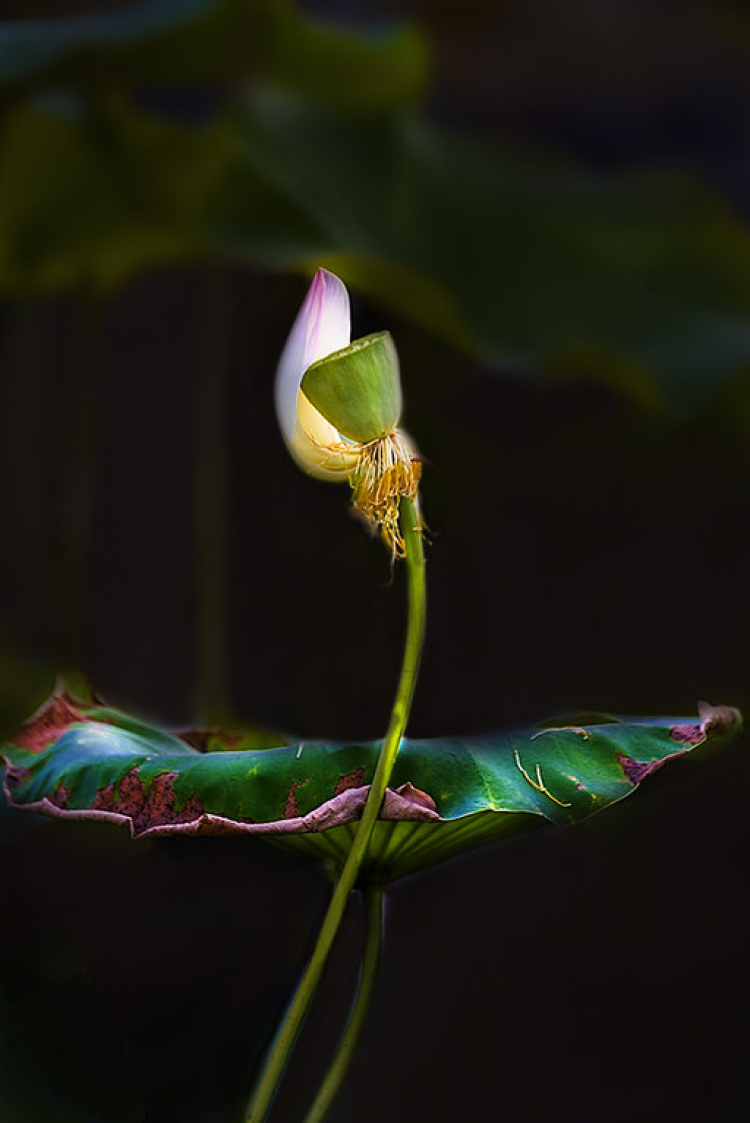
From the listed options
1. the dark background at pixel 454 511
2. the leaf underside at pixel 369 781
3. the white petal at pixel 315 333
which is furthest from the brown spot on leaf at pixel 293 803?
the dark background at pixel 454 511

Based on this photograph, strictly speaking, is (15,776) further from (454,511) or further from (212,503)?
(454,511)

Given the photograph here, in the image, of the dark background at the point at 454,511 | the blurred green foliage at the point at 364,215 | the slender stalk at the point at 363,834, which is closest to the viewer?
the slender stalk at the point at 363,834

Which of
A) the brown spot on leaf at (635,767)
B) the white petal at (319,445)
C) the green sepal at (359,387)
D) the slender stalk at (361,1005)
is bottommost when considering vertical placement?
the slender stalk at (361,1005)

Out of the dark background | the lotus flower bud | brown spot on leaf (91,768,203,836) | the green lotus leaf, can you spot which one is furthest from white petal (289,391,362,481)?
the green lotus leaf

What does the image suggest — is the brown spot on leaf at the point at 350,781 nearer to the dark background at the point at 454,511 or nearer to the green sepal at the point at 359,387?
the green sepal at the point at 359,387

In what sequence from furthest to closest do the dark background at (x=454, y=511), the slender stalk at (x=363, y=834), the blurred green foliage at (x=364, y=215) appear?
the blurred green foliage at (x=364, y=215) → the dark background at (x=454, y=511) → the slender stalk at (x=363, y=834)

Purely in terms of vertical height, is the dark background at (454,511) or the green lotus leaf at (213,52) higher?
the green lotus leaf at (213,52)
